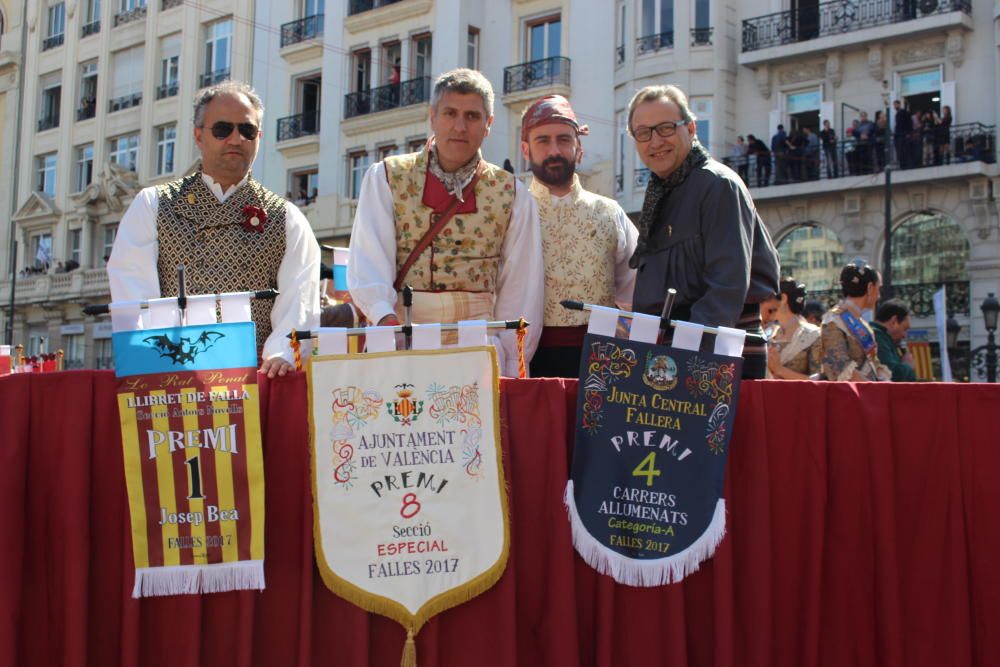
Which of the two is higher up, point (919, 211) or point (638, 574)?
point (919, 211)

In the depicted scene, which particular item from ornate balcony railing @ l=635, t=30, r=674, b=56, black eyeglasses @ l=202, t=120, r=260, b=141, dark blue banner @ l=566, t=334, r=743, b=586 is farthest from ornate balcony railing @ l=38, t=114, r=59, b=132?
dark blue banner @ l=566, t=334, r=743, b=586

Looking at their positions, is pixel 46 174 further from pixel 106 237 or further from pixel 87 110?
pixel 106 237

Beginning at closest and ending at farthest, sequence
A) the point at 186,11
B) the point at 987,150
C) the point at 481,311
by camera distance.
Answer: the point at 481,311
the point at 987,150
the point at 186,11

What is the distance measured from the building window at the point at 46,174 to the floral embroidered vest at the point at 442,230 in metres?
34.8

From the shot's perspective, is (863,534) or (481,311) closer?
(863,534)

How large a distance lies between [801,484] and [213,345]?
201cm

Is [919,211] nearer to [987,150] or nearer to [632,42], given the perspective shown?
[987,150]

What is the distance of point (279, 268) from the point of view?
414 centimetres

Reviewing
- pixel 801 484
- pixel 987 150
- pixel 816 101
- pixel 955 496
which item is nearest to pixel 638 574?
pixel 801 484

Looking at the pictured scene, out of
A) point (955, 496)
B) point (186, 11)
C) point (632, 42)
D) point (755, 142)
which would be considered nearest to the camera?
point (955, 496)

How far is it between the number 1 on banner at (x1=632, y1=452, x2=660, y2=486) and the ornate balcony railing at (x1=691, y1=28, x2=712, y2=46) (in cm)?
1892

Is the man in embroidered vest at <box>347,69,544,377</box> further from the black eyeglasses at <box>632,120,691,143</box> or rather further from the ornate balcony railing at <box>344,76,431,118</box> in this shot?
the ornate balcony railing at <box>344,76,431,118</box>

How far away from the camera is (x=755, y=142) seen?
20.2 m

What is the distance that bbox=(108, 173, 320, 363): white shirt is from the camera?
12.8ft
